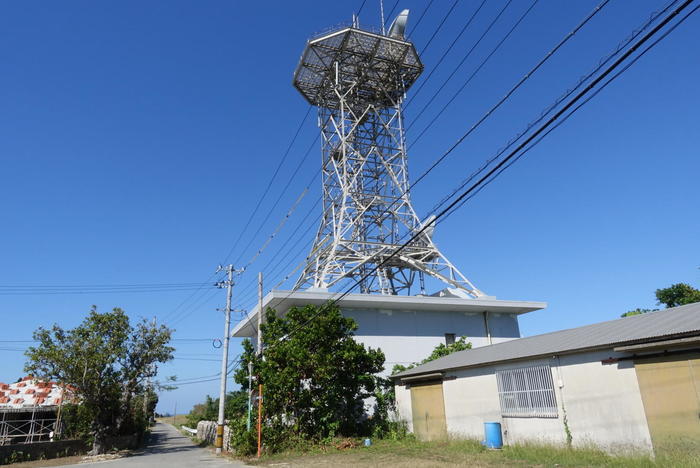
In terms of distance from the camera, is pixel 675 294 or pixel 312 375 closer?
pixel 312 375

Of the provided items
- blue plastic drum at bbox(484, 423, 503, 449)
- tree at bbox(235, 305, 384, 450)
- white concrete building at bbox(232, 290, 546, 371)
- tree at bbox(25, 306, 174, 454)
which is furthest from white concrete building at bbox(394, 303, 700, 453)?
tree at bbox(25, 306, 174, 454)

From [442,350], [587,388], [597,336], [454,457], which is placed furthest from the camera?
[442,350]

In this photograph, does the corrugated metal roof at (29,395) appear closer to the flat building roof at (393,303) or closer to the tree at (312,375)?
the flat building roof at (393,303)

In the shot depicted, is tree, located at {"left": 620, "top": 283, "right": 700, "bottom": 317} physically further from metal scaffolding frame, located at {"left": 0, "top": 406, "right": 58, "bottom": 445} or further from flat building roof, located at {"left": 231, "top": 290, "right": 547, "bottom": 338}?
metal scaffolding frame, located at {"left": 0, "top": 406, "right": 58, "bottom": 445}

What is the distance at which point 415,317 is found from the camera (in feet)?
88.7

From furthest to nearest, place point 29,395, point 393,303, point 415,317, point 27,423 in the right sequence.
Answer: point 29,395 → point 27,423 → point 415,317 → point 393,303

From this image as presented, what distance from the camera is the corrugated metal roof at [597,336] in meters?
12.0

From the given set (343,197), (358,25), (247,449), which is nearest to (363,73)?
(358,25)

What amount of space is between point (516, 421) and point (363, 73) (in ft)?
83.7

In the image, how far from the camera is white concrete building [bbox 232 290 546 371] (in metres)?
25.1

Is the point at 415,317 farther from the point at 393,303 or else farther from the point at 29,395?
the point at 29,395

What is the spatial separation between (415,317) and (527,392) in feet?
38.9

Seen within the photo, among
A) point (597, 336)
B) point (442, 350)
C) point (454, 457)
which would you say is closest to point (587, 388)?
point (597, 336)

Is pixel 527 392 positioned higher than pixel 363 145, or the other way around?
pixel 363 145
